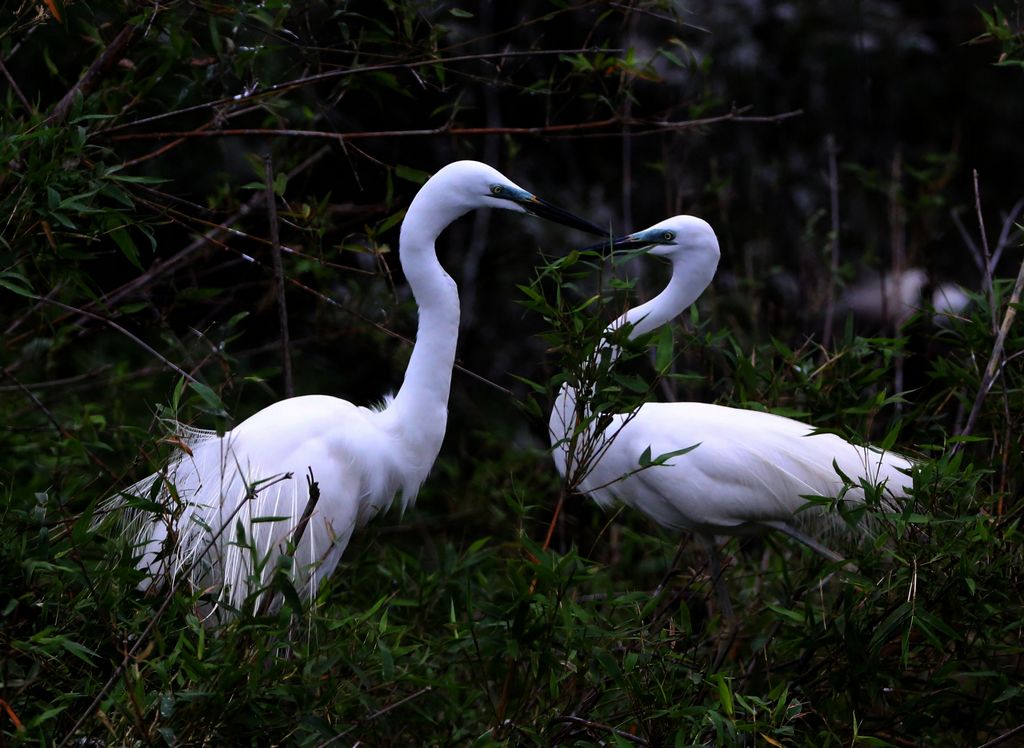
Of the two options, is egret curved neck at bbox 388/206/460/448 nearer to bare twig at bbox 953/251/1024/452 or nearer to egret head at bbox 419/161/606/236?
egret head at bbox 419/161/606/236

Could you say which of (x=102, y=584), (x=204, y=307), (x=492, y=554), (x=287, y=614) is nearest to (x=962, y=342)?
(x=492, y=554)

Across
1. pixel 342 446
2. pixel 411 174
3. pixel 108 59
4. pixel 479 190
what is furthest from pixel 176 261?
pixel 479 190

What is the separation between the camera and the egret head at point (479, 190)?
2467mm

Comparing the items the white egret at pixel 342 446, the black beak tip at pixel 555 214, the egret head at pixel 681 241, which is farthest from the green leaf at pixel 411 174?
the egret head at pixel 681 241

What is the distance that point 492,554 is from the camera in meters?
2.91

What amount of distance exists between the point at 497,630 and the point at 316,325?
1.86 m

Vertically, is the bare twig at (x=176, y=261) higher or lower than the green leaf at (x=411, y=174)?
lower

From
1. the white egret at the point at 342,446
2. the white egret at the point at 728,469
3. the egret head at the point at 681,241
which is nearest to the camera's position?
the white egret at the point at 342,446

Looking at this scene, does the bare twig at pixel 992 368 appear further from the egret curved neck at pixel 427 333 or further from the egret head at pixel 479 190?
the egret curved neck at pixel 427 333

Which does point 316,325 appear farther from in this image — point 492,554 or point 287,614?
point 287,614

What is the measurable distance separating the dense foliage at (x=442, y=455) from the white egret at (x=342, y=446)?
9 centimetres

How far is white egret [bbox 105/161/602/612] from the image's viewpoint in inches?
95.2

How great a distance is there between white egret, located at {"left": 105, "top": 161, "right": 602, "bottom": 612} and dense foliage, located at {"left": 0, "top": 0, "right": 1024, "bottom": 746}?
94 mm

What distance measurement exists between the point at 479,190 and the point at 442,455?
7.51 ft
